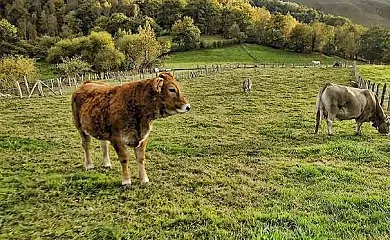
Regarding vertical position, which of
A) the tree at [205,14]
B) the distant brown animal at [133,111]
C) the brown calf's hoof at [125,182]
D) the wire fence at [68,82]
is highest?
the tree at [205,14]

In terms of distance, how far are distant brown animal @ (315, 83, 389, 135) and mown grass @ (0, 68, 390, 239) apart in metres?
0.72

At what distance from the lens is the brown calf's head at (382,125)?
47.3 feet

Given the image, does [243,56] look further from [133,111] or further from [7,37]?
[133,111]

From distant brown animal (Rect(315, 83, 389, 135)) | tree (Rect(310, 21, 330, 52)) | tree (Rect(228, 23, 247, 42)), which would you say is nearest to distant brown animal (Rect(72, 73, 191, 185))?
distant brown animal (Rect(315, 83, 389, 135))

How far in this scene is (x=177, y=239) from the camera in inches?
210

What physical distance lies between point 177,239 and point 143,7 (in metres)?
132

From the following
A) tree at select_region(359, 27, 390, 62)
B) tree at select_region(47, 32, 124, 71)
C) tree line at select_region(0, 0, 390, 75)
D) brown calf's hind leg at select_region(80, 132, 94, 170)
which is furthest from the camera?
tree at select_region(359, 27, 390, 62)

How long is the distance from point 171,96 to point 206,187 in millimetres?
2092

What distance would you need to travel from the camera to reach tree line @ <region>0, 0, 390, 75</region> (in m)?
74.4

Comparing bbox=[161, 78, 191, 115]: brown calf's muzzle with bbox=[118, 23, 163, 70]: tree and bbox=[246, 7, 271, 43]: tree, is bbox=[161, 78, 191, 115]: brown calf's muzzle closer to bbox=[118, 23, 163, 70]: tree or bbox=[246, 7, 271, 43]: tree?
bbox=[118, 23, 163, 70]: tree

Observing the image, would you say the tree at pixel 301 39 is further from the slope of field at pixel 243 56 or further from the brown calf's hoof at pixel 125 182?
the brown calf's hoof at pixel 125 182

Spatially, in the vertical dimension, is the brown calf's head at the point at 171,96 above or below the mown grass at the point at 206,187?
above

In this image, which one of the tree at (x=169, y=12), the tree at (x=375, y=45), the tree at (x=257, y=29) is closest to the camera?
the tree at (x=375, y=45)

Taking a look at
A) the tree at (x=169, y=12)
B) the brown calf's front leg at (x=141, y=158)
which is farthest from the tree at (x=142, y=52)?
the brown calf's front leg at (x=141, y=158)
